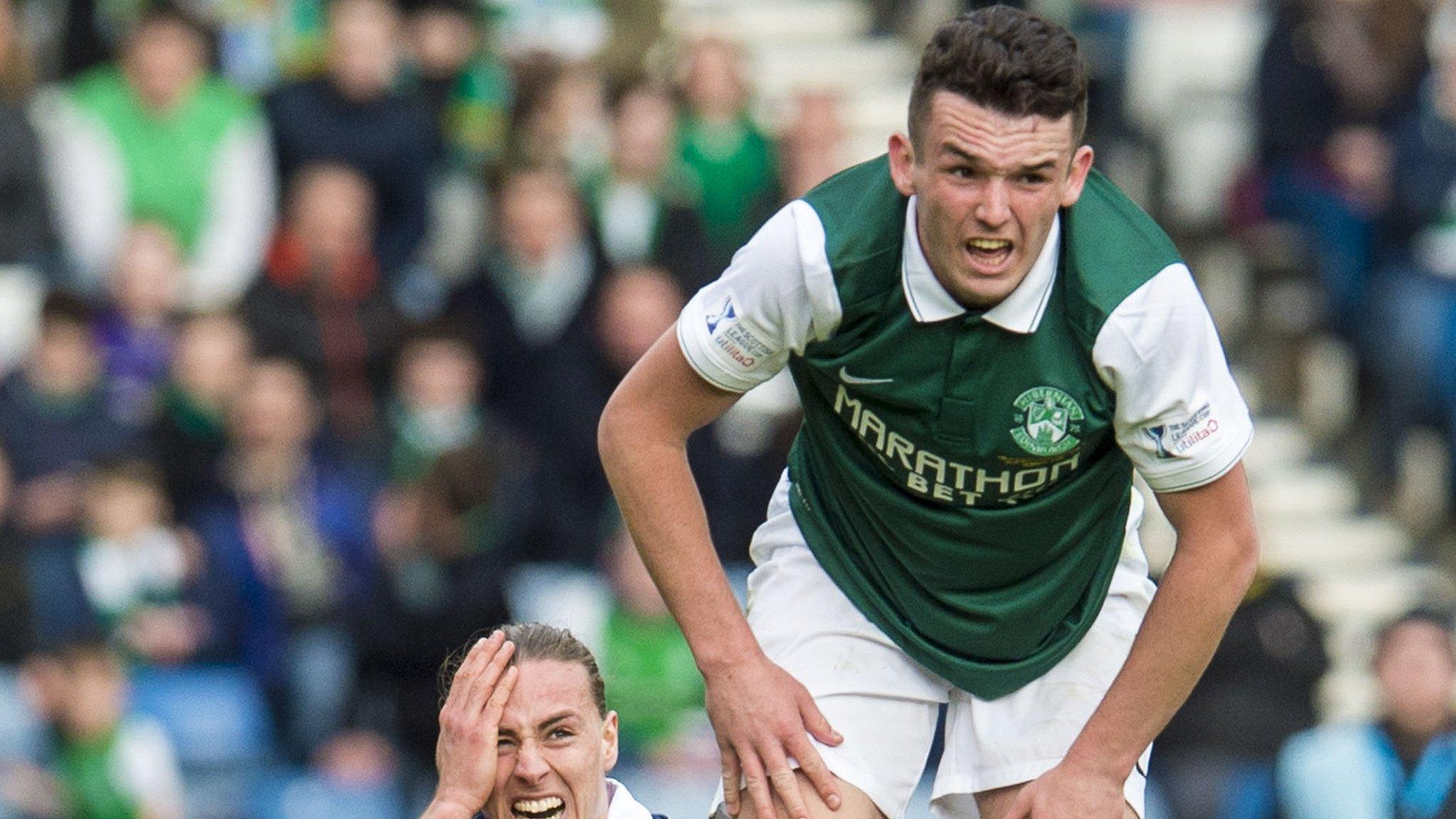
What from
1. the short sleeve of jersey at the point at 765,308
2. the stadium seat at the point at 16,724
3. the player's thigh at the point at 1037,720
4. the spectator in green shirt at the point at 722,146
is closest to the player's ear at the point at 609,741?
the player's thigh at the point at 1037,720

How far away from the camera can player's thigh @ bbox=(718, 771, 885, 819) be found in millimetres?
4180

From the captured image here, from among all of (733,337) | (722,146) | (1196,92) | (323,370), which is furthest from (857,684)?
(1196,92)

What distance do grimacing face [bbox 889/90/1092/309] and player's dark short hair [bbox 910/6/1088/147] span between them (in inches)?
0.6

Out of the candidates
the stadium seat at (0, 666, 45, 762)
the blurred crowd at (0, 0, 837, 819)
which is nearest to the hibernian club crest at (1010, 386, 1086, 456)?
the blurred crowd at (0, 0, 837, 819)

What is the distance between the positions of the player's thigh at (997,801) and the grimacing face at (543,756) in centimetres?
66

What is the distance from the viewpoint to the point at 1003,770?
14.1ft

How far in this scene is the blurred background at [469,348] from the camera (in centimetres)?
746

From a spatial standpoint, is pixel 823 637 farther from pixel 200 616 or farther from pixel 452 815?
pixel 200 616

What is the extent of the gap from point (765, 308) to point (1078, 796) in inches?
35.6

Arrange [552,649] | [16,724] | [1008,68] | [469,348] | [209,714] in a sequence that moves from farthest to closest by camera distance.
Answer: [469,348]
[209,714]
[16,724]
[552,649]
[1008,68]

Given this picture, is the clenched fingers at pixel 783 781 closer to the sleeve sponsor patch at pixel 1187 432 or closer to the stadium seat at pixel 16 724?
the sleeve sponsor patch at pixel 1187 432

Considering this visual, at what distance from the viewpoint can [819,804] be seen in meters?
4.19

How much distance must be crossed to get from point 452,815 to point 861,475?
86cm

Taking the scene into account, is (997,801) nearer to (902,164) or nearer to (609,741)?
(609,741)
